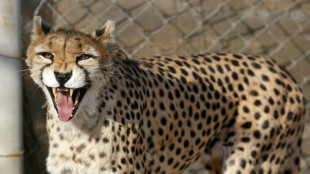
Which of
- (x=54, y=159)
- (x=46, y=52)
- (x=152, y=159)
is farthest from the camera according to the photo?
(x=152, y=159)

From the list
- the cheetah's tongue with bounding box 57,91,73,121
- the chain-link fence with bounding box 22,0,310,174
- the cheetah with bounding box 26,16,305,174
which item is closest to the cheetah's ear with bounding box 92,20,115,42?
the cheetah with bounding box 26,16,305,174

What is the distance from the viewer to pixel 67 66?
1811mm

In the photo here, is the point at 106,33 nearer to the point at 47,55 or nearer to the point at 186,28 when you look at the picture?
the point at 47,55

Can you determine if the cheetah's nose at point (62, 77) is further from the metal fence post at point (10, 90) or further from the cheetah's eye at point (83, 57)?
the metal fence post at point (10, 90)

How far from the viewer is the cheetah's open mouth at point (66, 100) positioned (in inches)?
73.2

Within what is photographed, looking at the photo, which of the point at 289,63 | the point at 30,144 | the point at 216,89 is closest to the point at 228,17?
the point at 289,63

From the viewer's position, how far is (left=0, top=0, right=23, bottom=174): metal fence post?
7.48 feet

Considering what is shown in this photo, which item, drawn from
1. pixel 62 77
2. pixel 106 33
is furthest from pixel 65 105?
pixel 106 33

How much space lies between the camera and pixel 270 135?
246 centimetres

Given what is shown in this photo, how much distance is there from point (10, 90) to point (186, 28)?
3.09 feet

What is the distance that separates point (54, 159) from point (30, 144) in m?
0.83

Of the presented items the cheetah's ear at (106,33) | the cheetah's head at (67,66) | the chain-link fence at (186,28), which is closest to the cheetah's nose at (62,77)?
the cheetah's head at (67,66)

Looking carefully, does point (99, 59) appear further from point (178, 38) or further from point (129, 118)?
point (178, 38)

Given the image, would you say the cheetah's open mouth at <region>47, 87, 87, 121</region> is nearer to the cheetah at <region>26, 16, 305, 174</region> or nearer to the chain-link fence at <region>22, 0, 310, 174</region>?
the cheetah at <region>26, 16, 305, 174</region>
